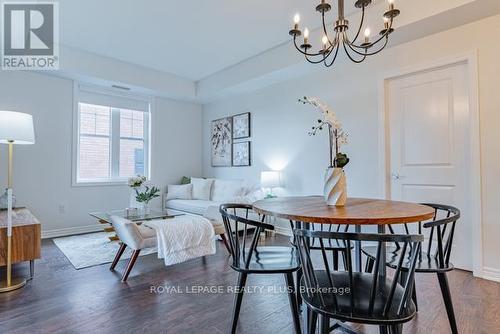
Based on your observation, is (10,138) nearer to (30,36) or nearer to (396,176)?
(30,36)

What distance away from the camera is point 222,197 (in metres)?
4.68

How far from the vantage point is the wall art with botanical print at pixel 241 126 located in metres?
5.00

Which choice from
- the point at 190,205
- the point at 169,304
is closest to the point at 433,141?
the point at 169,304

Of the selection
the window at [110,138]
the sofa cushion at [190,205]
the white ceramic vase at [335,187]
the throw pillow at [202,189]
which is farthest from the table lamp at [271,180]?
the white ceramic vase at [335,187]

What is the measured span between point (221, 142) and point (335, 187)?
4027 mm

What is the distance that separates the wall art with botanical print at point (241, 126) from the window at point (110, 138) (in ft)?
5.45

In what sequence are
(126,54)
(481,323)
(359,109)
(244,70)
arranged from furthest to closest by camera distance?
(244,70) < (126,54) < (359,109) < (481,323)

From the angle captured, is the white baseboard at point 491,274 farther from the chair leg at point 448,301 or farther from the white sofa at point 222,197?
the white sofa at point 222,197

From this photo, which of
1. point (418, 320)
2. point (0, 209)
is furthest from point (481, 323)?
point (0, 209)

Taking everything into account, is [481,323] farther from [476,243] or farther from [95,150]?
[95,150]

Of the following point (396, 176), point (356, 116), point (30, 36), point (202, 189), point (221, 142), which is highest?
point (30, 36)

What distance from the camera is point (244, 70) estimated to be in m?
4.36

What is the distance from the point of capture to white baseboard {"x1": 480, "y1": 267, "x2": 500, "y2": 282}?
2489mm

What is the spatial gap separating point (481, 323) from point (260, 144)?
356 centimetres
